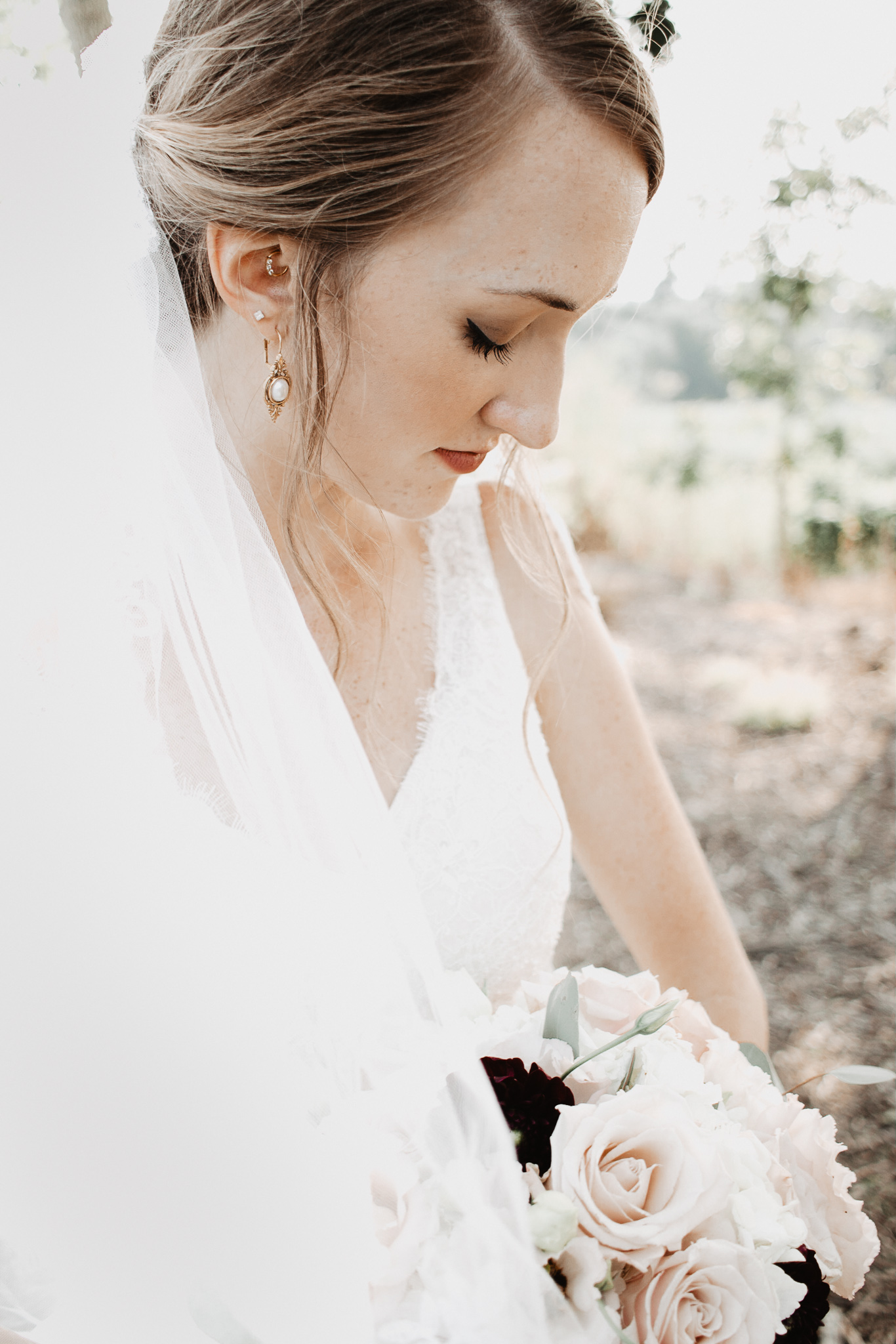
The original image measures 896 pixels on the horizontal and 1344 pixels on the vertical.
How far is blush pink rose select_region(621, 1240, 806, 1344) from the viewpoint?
0.74 meters

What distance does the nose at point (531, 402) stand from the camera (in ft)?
3.82

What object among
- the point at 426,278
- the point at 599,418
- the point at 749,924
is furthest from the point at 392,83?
the point at 599,418

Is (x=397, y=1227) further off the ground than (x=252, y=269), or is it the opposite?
(x=252, y=269)

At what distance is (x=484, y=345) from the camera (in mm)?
1117

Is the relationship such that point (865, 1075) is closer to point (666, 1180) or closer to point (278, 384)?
point (666, 1180)

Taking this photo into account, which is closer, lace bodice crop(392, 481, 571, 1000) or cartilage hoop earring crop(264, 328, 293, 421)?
cartilage hoop earring crop(264, 328, 293, 421)

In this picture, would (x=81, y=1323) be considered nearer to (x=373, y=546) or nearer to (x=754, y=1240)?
(x=754, y=1240)

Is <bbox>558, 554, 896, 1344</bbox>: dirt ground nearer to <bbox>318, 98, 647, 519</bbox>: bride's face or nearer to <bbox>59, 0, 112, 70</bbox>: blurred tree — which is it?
<bbox>318, 98, 647, 519</bbox>: bride's face

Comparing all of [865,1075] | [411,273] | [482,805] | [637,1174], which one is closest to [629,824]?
[482,805]

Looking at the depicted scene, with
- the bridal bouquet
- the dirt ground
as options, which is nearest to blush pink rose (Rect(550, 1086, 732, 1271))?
the bridal bouquet

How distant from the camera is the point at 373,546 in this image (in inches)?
64.9

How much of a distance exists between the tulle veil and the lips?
30 cm

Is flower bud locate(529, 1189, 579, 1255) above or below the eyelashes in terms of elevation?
below

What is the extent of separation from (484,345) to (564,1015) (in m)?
0.78
